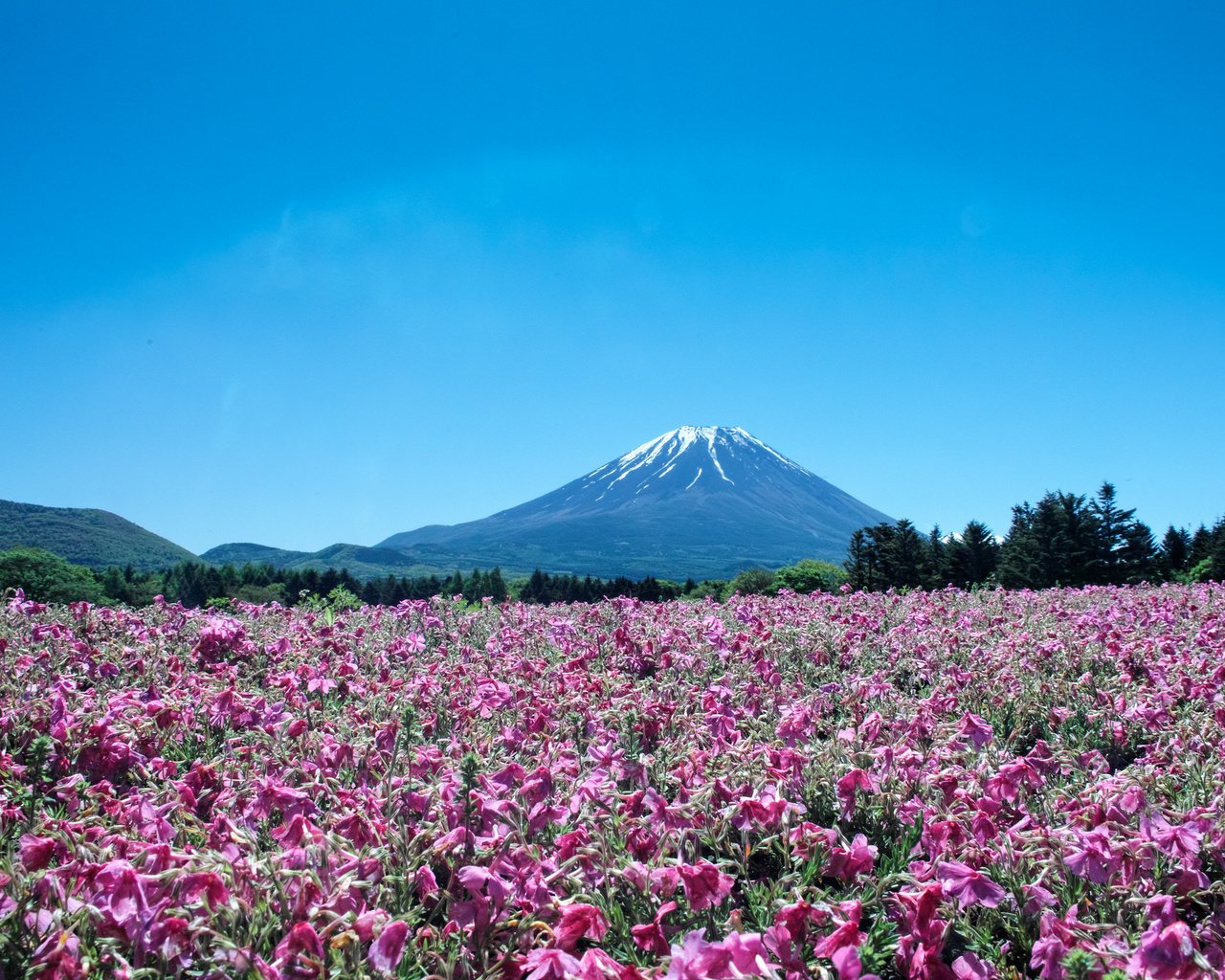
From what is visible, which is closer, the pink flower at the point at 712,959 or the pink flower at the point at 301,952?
the pink flower at the point at 712,959

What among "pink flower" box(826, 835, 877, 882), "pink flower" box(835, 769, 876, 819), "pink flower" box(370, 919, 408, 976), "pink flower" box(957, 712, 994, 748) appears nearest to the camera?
"pink flower" box(370, 919, 408, 976)

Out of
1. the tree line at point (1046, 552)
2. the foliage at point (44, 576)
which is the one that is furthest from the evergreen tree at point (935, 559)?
the foliage at point (44, 576)

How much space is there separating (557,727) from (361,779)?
2.77 ft

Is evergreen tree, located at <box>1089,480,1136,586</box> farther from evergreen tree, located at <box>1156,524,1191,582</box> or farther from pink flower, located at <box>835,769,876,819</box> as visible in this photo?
pink flower, located at <box>835,769,876,819</box>

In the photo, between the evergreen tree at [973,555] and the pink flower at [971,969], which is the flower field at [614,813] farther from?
the evergreen tree at [973,555]

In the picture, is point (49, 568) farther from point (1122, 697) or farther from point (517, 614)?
point (1122, 697)

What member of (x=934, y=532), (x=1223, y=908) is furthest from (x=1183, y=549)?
(x=1223, y=908)

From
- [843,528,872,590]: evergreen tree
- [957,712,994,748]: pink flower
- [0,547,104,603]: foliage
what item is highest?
[843,528,872,590]: evergreen tree

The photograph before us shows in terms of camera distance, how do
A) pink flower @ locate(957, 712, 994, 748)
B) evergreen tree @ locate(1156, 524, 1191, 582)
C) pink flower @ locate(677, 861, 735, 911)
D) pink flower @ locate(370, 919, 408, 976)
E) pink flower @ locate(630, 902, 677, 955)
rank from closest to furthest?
pink flower @ locate(370, 919, 408, 976) → pink flower @ locate(630, 902, 677, 955) → pink flower @ locate(677, 861, 735, 911) → pink flower @ locate(957, 712, 994, 748) → evergreen tree @ locate(1156, 524, 1191, 582)

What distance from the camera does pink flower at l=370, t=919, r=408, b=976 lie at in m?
1.65

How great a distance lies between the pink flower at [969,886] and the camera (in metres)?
1.99

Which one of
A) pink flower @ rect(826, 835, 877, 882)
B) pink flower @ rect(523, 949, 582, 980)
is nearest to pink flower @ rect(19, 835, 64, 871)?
pink flower @ rect(523, 949, 582, 980)

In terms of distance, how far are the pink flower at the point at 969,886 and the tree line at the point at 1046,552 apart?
44.1 m

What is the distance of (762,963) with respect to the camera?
149 cm
